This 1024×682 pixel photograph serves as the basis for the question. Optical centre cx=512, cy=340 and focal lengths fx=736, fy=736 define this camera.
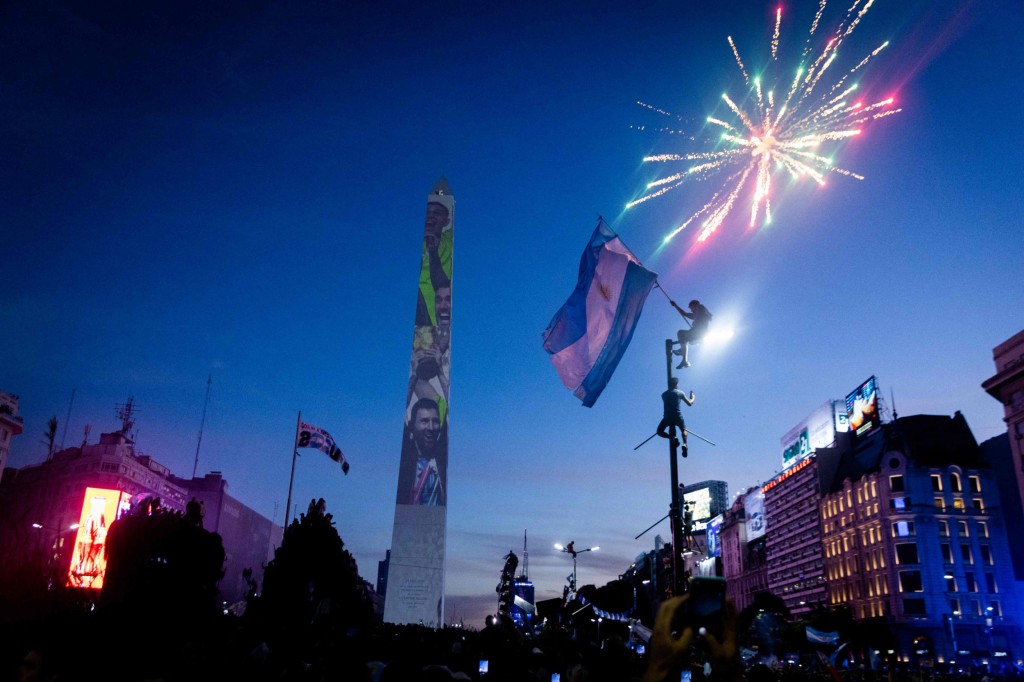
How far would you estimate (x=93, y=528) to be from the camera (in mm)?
65812

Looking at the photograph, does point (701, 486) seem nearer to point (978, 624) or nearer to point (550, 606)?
point (978, 624)

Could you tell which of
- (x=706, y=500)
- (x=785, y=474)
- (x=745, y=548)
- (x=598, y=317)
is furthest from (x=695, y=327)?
(x=706, y=500)

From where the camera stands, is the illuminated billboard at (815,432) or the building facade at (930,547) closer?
the building facade at (930,547)

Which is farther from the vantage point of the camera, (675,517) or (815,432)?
(815,432)

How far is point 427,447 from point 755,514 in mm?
84205

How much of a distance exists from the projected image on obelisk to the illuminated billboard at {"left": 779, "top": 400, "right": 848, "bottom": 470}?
61.9 m

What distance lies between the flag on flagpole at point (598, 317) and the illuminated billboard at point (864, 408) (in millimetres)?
85558

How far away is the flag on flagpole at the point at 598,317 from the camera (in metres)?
13.5

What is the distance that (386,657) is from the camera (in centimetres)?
1158

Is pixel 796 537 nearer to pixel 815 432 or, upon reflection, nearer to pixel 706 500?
pixel 815 432

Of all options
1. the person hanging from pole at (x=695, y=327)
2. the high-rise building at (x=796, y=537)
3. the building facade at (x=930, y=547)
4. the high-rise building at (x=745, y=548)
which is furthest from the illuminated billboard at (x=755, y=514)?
the person hanging from pole at (x=695, y=327)

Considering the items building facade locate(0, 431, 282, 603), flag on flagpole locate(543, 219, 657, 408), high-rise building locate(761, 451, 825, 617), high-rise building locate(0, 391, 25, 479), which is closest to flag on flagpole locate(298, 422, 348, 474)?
building facade locate(0, 431, 282, 603)

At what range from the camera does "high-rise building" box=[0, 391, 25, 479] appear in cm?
8356

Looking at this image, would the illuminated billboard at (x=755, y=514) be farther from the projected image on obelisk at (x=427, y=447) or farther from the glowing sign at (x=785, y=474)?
the projected image on obelisk at (x=427, y=447)
